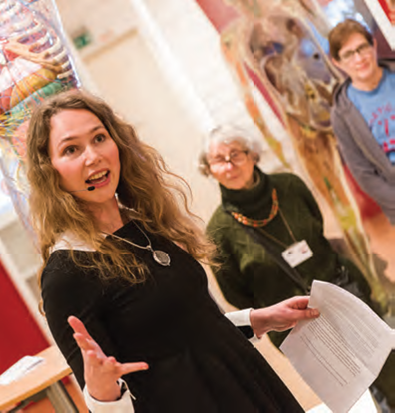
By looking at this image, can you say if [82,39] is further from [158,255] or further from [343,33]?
[158,255]

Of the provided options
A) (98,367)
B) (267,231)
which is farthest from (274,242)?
(98,367)

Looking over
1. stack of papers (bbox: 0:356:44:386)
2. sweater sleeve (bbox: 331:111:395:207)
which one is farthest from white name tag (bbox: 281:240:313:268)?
stack of papers (bbox: 0:356:44:386)

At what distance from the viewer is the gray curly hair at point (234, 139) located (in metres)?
3.00

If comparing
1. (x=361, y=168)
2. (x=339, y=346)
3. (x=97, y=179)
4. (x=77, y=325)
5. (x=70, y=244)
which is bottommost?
(x=339, y=346)

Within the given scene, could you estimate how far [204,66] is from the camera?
3.06 metres

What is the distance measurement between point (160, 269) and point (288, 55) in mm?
1767

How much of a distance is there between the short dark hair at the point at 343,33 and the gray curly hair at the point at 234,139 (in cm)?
58

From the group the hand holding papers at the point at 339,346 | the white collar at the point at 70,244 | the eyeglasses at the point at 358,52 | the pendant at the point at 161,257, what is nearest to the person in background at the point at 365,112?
the eyeglasses at the point at 358,52

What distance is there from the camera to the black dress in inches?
48.2

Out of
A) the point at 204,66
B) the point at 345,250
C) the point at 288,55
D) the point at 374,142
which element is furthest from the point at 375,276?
the point at 204,66

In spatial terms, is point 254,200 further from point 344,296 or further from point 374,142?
point 344,296

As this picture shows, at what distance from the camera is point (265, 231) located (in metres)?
3.07

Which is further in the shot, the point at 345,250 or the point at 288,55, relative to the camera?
the point at 345,250

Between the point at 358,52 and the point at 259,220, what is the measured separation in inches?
37.3
